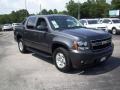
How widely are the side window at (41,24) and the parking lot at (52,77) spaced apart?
141 centimetres

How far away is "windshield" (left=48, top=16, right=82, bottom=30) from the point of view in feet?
28.4

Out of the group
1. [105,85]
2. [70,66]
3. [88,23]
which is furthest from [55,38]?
[88,23]

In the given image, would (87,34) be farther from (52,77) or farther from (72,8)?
(72,8)

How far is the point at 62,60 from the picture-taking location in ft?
26.0

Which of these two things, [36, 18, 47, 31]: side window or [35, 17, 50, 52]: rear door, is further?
[36, 18, 47, 31]: side window

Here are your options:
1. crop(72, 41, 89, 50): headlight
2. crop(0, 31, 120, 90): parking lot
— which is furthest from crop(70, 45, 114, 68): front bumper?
crop(0, 31, 120, 90): parking lot

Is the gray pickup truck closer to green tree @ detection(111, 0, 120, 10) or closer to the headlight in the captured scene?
the headlight

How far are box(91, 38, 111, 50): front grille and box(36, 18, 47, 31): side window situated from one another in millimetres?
2147

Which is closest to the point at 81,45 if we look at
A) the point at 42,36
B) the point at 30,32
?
the point at 42,36

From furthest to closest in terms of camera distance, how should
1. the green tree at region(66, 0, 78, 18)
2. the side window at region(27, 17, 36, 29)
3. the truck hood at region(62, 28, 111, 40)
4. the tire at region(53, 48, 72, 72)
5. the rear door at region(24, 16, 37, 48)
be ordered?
the green tree at region(66, 0, 78, 18), the side window at region(27, 17, 36, 29), the rear door at region(24, 16, 37, 48), the tire at region(53, 48, 72, 72), the truck hood at region(62, 28, 111, 40)

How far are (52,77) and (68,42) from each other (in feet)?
3.94

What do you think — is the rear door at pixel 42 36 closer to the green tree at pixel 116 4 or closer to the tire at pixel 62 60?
the tire at pixel 62 60

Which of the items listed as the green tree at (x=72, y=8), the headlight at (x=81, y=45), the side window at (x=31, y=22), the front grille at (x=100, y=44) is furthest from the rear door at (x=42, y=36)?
the green tree at (x=72, y=8)

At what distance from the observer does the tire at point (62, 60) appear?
7657 mm
